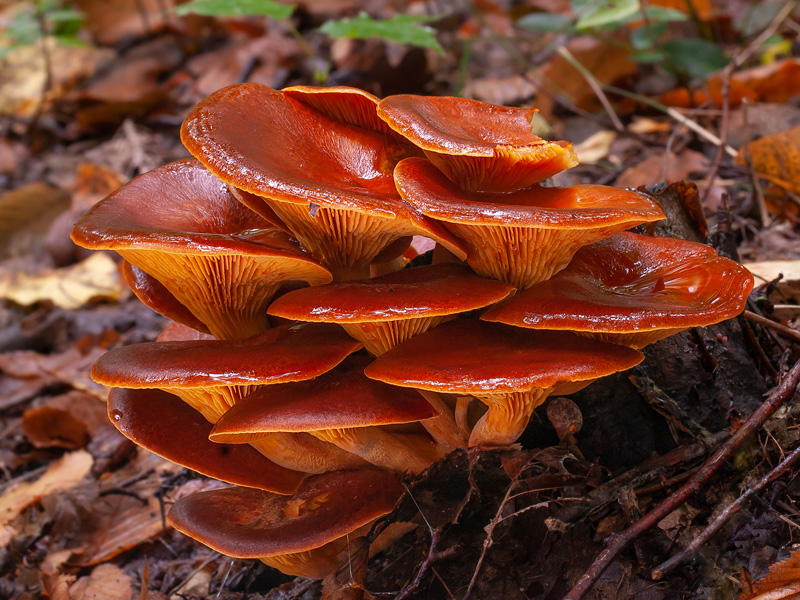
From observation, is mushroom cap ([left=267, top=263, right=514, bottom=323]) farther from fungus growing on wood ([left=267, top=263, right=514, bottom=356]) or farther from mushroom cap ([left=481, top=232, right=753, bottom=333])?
mushroom cap ([left=481, top=232, right=753, bottom=333])

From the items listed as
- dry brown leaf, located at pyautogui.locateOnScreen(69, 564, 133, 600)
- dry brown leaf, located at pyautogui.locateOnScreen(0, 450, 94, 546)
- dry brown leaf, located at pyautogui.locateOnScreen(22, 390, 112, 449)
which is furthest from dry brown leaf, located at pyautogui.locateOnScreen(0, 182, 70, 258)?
dry brown leaf, located at pyautogui.locateOnScreen(69, 564, 133, 600)

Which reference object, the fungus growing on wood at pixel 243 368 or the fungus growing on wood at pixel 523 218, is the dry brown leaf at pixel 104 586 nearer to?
the fungus growing on wood at pixel 243 368

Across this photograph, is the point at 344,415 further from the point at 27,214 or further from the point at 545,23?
→ the point at 27,214

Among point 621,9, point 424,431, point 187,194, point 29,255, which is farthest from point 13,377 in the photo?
point 621,9

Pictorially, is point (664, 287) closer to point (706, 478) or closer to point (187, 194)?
point (706, 478)

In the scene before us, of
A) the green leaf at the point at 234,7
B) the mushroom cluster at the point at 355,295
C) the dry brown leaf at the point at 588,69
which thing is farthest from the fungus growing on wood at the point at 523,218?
the dry brown leaf at the point at 588,69

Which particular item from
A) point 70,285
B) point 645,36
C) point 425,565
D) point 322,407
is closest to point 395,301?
point 322,407
